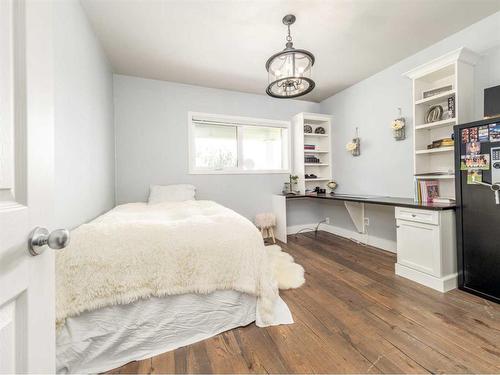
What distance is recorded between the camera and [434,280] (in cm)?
188

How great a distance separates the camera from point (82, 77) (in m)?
1.76

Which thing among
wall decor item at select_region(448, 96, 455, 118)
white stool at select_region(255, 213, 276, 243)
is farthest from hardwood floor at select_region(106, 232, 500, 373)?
wall decor item at select_region(448, 96, 455, 118)

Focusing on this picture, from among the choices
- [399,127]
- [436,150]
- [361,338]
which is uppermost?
[399,127]

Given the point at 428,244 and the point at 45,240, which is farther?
the point at 428,244

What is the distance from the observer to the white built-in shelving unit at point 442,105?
6.65 feet

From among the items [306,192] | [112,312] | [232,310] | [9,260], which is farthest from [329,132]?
[9,260]

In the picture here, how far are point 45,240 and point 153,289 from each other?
89 centimetres

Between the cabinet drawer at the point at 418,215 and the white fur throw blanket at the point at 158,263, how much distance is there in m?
1.55

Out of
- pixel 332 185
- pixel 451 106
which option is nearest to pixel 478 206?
pixel 451 106

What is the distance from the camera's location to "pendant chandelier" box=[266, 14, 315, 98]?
172cm

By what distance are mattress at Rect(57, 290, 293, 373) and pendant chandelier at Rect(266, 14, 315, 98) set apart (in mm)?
1713

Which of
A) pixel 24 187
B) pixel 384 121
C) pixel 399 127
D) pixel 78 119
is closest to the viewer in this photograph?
pixel 24 187

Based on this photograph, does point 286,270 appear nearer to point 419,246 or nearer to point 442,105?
point 419,246

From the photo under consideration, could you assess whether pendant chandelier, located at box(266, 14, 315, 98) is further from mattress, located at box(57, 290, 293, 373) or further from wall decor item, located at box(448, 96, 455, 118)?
mattress, located at box(57, 290, 293, 373)
